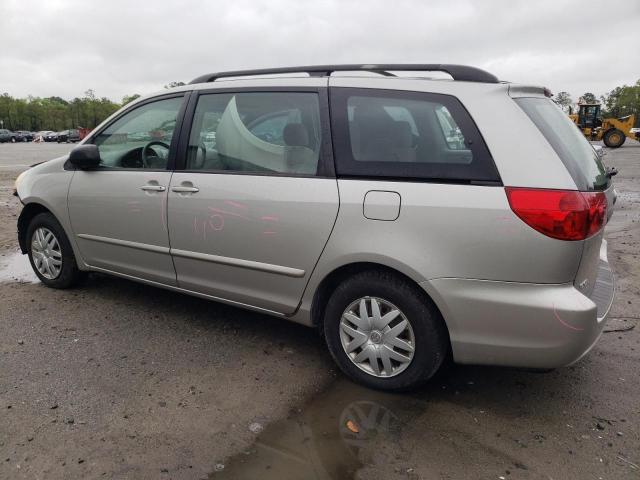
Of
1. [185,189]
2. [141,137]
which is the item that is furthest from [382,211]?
[141,137]

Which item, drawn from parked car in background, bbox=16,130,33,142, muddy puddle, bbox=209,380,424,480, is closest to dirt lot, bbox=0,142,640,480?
muddy puddle, bbox=209,380,424,480

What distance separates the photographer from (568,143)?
2.82 meters

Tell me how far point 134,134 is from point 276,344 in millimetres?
1928

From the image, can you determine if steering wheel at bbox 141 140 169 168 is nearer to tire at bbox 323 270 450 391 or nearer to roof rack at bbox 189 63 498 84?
roof rack at bbox 189 63 498 84

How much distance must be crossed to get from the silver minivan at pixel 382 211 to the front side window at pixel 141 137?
0.07 feet

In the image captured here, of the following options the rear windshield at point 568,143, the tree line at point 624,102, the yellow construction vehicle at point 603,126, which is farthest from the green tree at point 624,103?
the rear windshield at point 568,143

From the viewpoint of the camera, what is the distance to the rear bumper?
8.29 ft

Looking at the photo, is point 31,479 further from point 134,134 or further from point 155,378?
point 134,134

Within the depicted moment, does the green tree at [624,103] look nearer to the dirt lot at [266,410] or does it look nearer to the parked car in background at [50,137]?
the parked car in background at [50,137]

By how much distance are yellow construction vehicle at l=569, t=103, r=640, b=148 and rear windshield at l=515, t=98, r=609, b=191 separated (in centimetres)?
3126

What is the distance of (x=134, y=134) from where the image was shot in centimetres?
414

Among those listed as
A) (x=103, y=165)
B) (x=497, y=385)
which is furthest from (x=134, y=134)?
(x=497, y=385)

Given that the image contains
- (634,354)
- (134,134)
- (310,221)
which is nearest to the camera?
(310,221)

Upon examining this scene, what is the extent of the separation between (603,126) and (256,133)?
33.6 m
